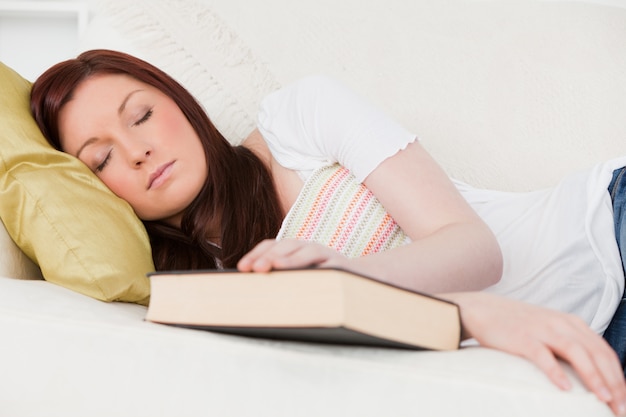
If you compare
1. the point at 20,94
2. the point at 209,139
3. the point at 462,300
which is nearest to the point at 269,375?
the point at 462,300

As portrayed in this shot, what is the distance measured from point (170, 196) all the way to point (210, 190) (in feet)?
0.25

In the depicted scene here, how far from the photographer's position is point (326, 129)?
1.13m

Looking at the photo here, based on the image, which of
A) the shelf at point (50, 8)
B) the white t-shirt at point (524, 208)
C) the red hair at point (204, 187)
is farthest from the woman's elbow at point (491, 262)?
the shelf at point (50, 8)

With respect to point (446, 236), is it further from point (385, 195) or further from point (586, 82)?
point (586, 82)

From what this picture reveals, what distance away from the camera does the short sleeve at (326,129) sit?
1076 millimetres

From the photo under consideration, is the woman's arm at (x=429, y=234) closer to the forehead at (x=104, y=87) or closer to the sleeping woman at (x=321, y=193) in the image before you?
the sleeping woman at (x=321, y=193)

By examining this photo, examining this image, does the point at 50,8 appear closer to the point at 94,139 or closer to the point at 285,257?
the point at 94,139

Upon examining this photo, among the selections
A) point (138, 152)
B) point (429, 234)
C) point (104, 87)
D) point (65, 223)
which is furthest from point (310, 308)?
point (104, 87)

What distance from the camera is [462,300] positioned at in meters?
0.76

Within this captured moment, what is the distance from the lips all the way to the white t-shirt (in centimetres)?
19

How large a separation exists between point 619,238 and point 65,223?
79cm

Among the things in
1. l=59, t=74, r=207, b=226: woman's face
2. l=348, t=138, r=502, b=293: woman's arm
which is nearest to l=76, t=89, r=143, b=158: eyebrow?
l=59, t=74, r=207, b=226: woman's face

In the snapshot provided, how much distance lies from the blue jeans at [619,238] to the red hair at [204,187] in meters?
0.53

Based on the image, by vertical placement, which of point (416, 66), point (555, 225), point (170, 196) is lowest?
point (170, 196)
